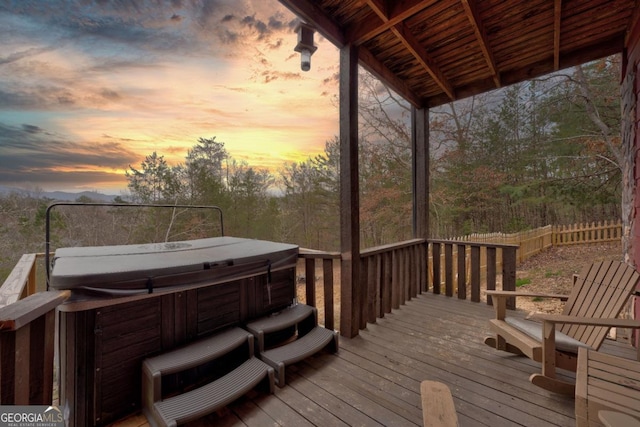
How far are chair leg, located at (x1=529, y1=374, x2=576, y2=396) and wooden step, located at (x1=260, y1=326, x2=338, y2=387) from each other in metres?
1.55

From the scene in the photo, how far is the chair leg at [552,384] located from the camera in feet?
6.09

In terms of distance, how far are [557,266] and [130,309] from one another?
9.15 m

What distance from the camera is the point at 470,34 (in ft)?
9.44

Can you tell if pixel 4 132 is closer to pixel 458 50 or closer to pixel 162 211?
pixel 162 211

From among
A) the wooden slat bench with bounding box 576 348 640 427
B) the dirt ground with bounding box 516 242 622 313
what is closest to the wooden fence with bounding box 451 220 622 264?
the dirt ground with bounding box 516 242 622 313

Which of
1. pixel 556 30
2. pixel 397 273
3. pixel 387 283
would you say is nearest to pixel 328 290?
pixel 387 283

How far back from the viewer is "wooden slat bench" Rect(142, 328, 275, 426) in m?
1.58

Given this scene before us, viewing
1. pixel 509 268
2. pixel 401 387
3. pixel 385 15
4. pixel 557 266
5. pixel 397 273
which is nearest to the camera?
pixel 401 387

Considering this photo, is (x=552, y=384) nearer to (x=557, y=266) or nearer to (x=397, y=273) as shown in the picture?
(x=397, y=273)

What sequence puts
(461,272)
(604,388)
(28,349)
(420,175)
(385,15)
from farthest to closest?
(420,175)
(461,272)
(385,15)
(604,388)
(28,349)

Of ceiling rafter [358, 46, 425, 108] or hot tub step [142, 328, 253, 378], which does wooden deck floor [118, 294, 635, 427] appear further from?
ceiling rafter [358, 46, 425, 108]

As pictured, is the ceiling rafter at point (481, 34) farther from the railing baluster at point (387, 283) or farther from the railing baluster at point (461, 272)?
the railing baluster at point (387, 283)

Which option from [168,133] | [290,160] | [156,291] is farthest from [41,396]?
[290,160]

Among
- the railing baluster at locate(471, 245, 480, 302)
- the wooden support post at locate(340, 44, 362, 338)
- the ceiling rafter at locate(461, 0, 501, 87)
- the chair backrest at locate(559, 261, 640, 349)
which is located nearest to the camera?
the chair backrest at locate(559, 261, 640, 349)
